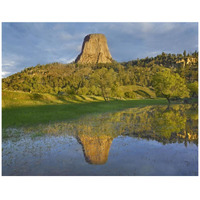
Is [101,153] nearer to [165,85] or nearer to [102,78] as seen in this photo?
[102,78]

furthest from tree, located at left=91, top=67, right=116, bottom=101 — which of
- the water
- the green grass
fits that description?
the water

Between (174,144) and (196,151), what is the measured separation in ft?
6.84

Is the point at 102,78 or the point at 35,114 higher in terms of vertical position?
the point at 102,78

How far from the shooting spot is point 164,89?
2990 inches

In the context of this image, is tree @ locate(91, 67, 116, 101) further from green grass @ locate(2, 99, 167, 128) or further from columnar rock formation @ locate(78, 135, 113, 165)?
columnar rock formation @ locate(78, 135, 113, 165)

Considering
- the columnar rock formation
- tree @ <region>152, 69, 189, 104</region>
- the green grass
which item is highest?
tree @ <region>152, 69, 189, 104</region>

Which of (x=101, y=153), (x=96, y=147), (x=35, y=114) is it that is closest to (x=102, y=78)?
(x=35, y=114)

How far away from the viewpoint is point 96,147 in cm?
1535

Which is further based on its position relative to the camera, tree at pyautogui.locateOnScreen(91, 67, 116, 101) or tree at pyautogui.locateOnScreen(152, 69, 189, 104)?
tree at pyautogui.locateOnScreen(152, 69, 189, 104)

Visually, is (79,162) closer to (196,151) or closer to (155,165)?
(155,165)

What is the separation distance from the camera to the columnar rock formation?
12.5 meters

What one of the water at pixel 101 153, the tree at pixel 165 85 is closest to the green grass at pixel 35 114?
the water at pixel 101 153

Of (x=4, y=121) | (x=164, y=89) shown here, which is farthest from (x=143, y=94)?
(x=4, y=121)

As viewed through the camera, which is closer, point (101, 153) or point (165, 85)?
point (101, 153)
